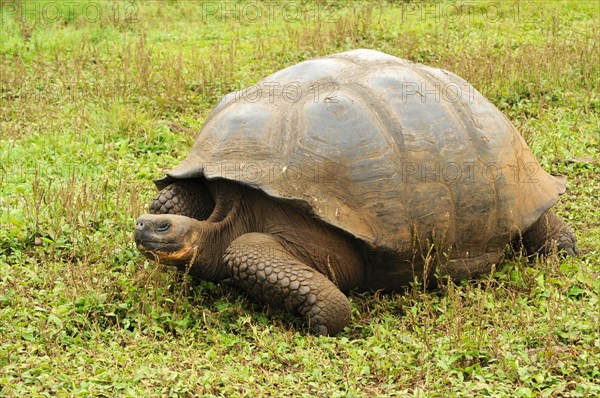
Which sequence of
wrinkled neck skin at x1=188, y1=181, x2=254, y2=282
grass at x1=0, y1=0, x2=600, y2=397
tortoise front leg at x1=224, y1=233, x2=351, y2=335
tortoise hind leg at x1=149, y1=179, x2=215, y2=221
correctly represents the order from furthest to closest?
tortoise hind leg at x1=149, y1=179, x2=215, y2=221
wrinkled neck skin at x1=188, y1=181, x2=254, y2=282
tortoise front leg at x1=224, y1=233, x2=351, y2=335
grass at x1=0, y1=0, x2=600, y2=397

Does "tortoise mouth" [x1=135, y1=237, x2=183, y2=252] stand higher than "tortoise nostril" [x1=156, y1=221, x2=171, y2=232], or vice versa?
"tortoise nostril" [x1=156, y1=221, x2=171, y2=232]

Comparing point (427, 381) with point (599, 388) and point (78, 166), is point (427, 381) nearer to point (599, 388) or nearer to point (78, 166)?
point (599, 388)

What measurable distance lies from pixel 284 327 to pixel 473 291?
1.18 metres

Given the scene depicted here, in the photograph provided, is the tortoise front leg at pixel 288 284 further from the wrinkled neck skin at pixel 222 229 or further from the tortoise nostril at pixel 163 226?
the tortoise nostril at pixel 163 226

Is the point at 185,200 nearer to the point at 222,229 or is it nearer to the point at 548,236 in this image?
the point at 222,229

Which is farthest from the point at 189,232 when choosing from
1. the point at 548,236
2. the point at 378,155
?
the point at 548,236

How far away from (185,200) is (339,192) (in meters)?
1.01

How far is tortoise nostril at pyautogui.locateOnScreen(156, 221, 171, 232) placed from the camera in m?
4.43

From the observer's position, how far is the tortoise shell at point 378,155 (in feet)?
14.8

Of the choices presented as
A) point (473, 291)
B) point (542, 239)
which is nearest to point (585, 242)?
point (542, 239)

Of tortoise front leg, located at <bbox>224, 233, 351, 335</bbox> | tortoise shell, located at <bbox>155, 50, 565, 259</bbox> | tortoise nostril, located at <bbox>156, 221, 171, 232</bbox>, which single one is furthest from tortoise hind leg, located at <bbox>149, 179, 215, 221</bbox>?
tortoise front leg, located at <bbox>224, 233, 351, 335</bbox>

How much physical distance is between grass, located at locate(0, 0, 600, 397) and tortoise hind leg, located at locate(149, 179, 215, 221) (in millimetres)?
368

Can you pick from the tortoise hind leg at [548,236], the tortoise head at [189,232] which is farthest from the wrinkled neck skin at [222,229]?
the tortoise hind leg at [548,236]

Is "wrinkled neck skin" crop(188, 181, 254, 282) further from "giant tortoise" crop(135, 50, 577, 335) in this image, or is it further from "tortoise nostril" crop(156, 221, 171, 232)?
"tortoise nostril" crop(156, 221, 171, 232)
